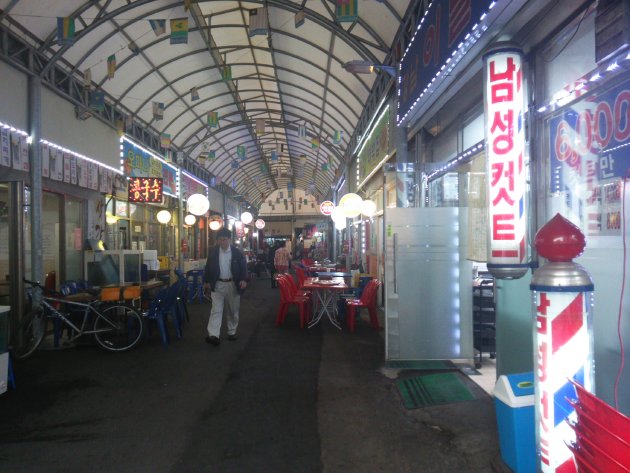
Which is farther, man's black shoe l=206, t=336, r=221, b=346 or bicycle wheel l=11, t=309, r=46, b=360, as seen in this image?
man's black shoe l=206, t=336, r=221, b=346

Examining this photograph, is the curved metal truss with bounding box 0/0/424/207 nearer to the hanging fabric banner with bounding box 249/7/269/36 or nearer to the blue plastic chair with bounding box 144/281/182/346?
the hanging fabric banner with bounding box 249/7/269/36

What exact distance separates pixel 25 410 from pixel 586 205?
521 centimetres

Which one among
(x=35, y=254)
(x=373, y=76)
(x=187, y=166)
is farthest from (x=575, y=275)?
(x=187, y=166)

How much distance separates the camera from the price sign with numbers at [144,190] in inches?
491

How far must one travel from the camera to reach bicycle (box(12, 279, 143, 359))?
653 cm

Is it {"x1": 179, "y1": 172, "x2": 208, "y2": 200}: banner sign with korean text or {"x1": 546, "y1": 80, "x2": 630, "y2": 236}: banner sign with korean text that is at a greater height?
{"x1": 179, "y1": 172, "x2": 208, "y2": 200}: banner sign with korean text

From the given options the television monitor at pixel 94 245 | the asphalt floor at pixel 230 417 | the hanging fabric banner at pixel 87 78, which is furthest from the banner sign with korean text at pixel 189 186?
the asphalt floor at pixel 230 417

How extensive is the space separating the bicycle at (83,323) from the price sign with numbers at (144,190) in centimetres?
570

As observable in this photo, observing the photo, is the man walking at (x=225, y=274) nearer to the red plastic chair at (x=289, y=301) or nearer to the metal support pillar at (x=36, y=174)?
the red plastic chair at (x=289, y=301)

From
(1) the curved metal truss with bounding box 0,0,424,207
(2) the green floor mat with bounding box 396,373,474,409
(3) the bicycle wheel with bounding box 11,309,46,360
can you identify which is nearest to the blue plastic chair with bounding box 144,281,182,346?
(3) the bicycle wheel with bounding box 11,309,46,360

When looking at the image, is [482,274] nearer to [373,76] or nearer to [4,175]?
[373,76]

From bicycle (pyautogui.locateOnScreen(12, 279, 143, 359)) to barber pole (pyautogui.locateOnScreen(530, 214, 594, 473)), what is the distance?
570 centimetres

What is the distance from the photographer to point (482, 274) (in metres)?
7.39

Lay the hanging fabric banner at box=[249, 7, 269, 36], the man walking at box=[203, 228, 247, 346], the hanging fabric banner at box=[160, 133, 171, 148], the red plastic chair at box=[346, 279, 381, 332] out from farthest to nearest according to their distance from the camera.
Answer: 1. the hanging fabric banner at box=[160, 133, 171, 148]
2. the red plastic chair at box=[346, 279, 381, 332]
3. the hanging fabric banner at box=[249, 7, 269, 36]
4. the man walking at box=[203, 228, 247, 346]
